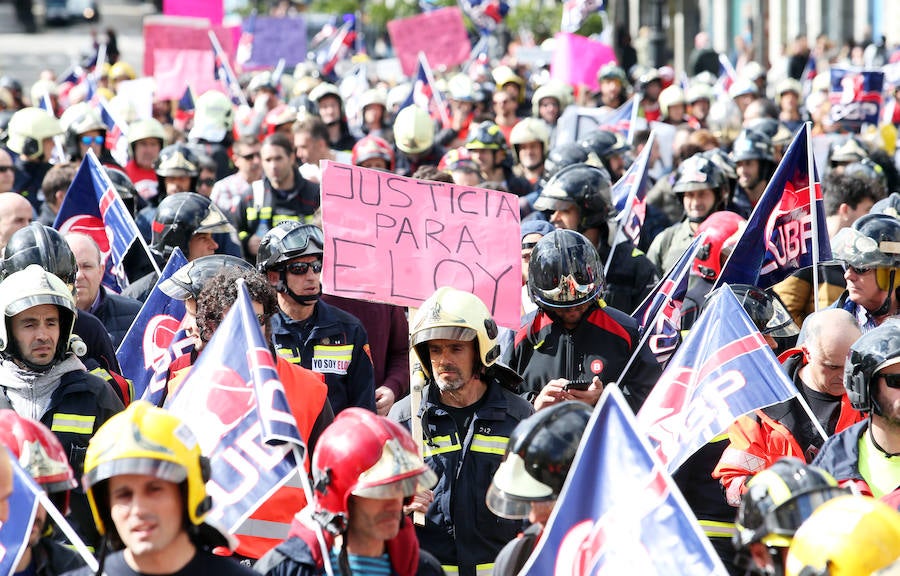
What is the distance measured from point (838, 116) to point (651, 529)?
452 inches

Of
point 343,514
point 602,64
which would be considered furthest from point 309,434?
point 602,64

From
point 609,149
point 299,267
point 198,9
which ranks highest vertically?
point 299,267

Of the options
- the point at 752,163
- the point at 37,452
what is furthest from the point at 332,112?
the point at 37,452

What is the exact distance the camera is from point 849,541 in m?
3.83

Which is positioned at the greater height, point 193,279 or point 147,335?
point 193,279

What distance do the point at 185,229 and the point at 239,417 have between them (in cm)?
351

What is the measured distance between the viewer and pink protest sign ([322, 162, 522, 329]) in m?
6.94

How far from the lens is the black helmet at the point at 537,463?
481 cm

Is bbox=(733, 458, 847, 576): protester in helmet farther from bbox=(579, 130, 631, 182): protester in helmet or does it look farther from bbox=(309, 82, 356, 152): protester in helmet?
bbox=(309, 82, 356, 152): protester in helmet

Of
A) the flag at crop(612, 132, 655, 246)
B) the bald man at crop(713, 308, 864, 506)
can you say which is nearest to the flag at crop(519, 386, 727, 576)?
the bald man at crop(713, 308, 864, 506)

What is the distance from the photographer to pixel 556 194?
29.3 feet

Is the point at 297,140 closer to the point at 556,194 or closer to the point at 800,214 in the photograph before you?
the point at 556,194

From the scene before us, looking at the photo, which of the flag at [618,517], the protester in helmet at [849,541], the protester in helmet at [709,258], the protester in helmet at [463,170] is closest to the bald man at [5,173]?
the protester in helmet at [463,170]

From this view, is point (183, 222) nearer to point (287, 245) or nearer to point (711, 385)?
point (287, 245)
